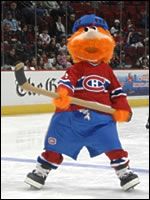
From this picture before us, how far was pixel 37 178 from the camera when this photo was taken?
12.6 feet

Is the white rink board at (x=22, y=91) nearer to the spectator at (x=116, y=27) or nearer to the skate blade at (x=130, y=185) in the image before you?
the spectator at (x=116, y=27)

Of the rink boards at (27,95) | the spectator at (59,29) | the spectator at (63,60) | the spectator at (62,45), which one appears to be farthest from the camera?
the spectator at (59,29)

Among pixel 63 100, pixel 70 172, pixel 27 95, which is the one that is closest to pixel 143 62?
pixel 27 95

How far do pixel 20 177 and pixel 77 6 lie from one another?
10.3 meters

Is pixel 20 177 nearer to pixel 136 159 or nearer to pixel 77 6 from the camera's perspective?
pixel 136 159

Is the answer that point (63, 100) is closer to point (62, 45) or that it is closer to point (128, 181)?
point (128, 181)

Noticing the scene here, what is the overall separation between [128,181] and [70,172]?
2.63 feet

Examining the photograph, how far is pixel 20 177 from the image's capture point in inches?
169

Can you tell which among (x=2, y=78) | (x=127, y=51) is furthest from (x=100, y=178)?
(x=127, y=51)

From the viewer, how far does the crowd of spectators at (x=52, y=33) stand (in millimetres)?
11547

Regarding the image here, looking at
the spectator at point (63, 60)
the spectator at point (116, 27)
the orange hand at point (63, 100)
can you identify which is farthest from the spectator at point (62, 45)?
the orange hand at point (63, 100)

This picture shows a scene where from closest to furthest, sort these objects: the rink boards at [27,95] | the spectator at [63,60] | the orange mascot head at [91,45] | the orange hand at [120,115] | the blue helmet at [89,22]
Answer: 1. the orange hand at [120,115]
2. the orange mascot head at [91,45]
3. the blue helmet at [89,22]
4. the rink boards at [27,95]
5. the spectator at [63,60]

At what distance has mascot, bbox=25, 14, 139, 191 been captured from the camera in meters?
3.77

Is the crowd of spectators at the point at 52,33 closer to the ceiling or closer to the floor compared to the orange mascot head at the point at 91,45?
closer to the ceiling
